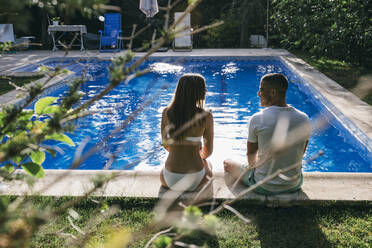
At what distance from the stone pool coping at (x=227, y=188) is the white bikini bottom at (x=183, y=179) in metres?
0.14

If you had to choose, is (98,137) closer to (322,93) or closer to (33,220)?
(322,93)

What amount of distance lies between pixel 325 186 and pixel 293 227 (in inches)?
26.3

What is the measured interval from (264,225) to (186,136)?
0.92m

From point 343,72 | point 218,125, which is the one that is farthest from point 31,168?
point 343,72

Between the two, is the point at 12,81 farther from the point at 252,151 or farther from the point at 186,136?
the point at 252,151

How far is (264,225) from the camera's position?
2.62m

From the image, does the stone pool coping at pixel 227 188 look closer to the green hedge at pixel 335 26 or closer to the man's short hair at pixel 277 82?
the man's short hair at pixel 277 82

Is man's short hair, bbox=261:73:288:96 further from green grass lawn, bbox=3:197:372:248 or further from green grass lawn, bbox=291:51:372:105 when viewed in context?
green grass lawn, bbox=291:51:372:105

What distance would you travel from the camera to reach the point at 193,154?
2977 millimetres

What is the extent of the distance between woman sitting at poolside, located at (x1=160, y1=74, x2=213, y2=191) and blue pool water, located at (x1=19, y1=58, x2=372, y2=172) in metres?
0.20

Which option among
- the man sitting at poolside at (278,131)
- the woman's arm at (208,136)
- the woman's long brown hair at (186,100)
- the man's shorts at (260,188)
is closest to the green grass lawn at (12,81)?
the woman's arm at (208,136)

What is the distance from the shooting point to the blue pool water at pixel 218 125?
477 cm

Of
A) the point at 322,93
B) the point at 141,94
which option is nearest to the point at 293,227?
the point at 322,93

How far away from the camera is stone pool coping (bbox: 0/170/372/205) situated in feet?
9.34
